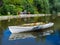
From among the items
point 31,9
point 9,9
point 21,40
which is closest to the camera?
point 21,40

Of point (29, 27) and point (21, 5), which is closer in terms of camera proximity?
point (29, 27)

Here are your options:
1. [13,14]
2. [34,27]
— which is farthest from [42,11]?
[34,27]

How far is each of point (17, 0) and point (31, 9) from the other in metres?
4.77

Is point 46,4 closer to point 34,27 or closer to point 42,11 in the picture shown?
point 42,11

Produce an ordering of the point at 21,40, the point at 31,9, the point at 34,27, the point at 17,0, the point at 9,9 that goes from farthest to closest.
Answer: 1. the point at 31,9
2. the point at 17,0
3. the point at 9,9
4. the point at 34,27
5. the point at 21,40

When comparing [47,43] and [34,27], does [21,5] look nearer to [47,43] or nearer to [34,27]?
[34,27]

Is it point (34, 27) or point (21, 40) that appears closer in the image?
point (21, 40)

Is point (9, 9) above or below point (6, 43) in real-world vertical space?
below

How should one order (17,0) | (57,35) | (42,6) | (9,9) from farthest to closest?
(42,6) < (17,0) < (9,9) < (57,35)

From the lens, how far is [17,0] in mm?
48750

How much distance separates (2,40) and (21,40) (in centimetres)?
147

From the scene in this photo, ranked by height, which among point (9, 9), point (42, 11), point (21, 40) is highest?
point (21, 40)

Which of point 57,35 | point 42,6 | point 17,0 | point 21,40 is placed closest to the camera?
point 21,40

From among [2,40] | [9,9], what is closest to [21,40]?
[2,40]
